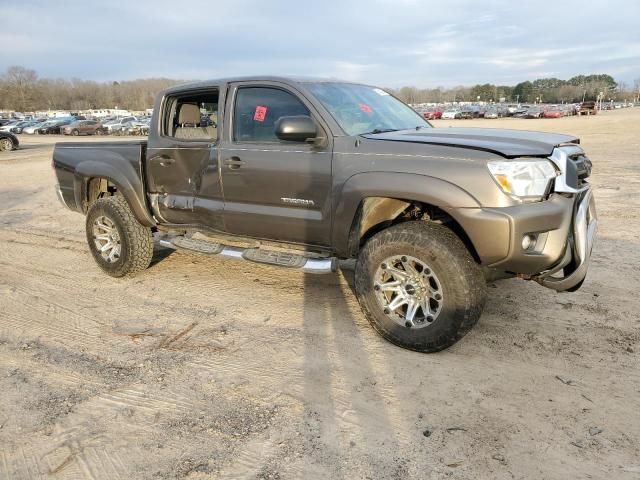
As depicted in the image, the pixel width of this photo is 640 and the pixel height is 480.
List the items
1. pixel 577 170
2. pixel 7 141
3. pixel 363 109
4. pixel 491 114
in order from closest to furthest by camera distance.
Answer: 1. pixel 577 170
2. pixel 363 109
3. pixel 7 141
4. pixel 491 114

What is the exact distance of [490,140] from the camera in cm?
350

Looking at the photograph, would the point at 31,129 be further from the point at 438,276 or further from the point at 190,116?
the point at 438,276

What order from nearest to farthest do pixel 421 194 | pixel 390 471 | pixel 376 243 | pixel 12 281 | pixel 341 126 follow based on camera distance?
1. pixel 390 471
2. pixel 421 194
3. pixel 376 243
4. pixel 341 126
5. pixel 12 281

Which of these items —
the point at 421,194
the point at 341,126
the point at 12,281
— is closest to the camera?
the point at 421,194

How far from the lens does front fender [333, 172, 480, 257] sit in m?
3.26

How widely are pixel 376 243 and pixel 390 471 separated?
5.37 feet

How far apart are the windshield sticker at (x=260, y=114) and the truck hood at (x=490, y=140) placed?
101 cm

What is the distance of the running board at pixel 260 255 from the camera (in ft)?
13.1

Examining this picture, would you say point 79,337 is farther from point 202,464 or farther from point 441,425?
point 441,425

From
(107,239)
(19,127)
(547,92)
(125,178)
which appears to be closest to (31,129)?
(19,127)

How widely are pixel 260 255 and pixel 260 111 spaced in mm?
1269

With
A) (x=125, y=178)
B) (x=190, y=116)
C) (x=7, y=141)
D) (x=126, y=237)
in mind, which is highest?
(x=190, y=116)

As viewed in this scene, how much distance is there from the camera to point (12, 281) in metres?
5.37

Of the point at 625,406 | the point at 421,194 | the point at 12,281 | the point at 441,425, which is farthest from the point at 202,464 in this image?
the point at 12,281
